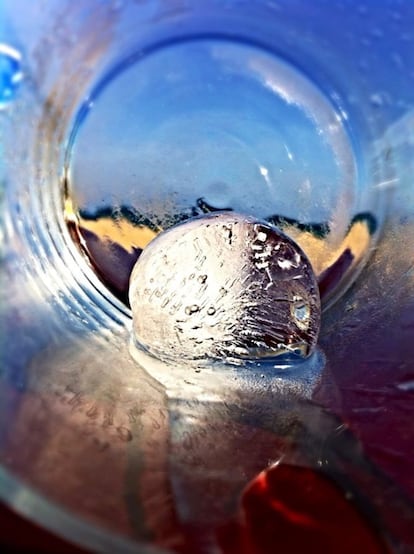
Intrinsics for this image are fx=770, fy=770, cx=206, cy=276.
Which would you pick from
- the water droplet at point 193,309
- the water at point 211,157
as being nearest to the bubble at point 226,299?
the water droplet at point 193,309

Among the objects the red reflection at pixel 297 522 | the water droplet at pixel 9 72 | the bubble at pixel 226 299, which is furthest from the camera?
the water droplet at pixel 9 72

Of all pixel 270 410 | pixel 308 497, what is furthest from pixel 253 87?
pixel 308 497

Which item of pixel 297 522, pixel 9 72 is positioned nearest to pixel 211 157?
pixel 9 72

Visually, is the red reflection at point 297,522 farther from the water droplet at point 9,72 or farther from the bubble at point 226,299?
the water droplet at point 9,72

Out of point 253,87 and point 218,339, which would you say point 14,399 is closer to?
point 218,339

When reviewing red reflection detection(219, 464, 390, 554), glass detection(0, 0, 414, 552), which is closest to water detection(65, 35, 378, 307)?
glass detection(0, 0, 414, 552)

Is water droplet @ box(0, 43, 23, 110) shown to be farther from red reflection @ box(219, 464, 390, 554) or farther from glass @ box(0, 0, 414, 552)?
red reflection @ box(219, 464, 390, 554)
